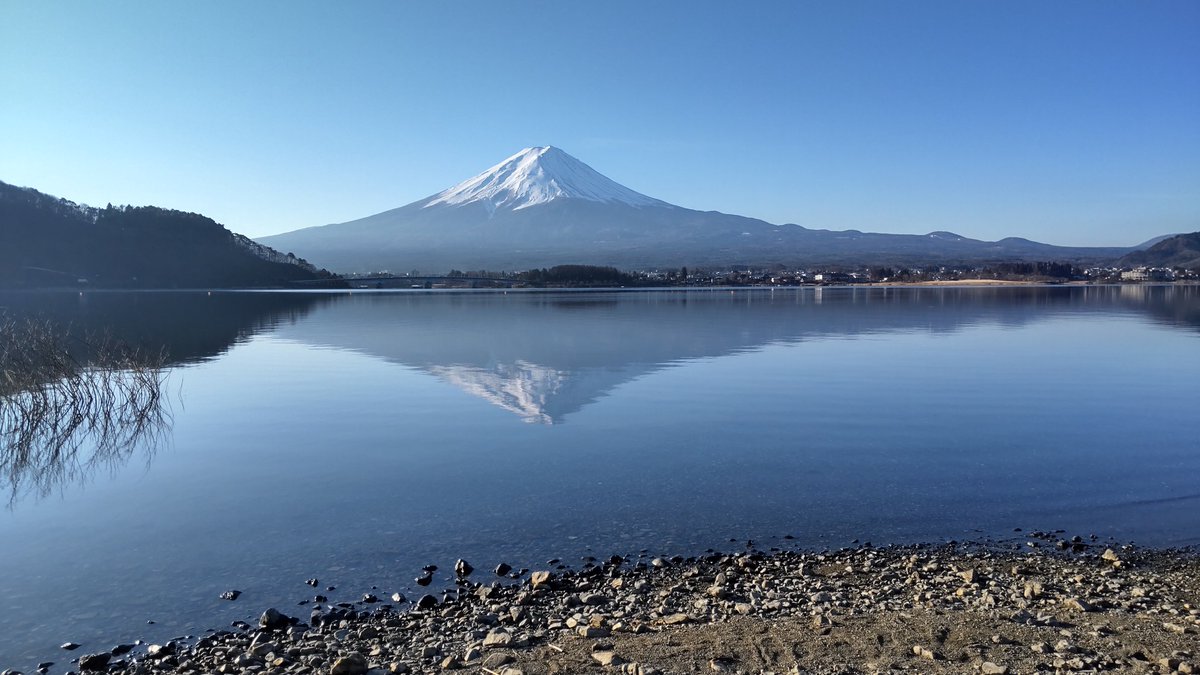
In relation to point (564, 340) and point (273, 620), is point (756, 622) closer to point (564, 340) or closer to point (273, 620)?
point (273, 620)

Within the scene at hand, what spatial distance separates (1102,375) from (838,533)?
13657 millimetres

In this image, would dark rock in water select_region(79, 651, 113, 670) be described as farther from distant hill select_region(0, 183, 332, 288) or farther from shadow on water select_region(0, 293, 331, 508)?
distant hill select_region(0, 183, 332, 288)

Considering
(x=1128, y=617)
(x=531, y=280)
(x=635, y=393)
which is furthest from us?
(x=531, y=280)

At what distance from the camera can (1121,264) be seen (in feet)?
520

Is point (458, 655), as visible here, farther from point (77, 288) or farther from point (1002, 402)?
point (77, 288)

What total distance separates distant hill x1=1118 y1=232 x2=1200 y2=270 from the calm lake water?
15792 centimetres

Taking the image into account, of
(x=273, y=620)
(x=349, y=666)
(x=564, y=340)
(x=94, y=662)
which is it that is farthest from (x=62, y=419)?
(x=564, y=340)

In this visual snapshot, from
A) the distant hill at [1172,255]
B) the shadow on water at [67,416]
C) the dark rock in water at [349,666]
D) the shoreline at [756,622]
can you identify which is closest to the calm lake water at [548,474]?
the shadow on water at [67,416]

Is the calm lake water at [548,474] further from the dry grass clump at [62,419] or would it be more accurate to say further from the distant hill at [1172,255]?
the distant hill at [1172,255]

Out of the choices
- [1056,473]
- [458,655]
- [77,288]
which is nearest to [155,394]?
[458,655]

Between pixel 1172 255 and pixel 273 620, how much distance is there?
20212cm

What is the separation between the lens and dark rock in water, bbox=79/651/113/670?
182 inches

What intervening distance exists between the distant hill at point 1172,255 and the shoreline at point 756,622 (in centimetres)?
16585

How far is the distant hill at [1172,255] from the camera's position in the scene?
15388 cm
